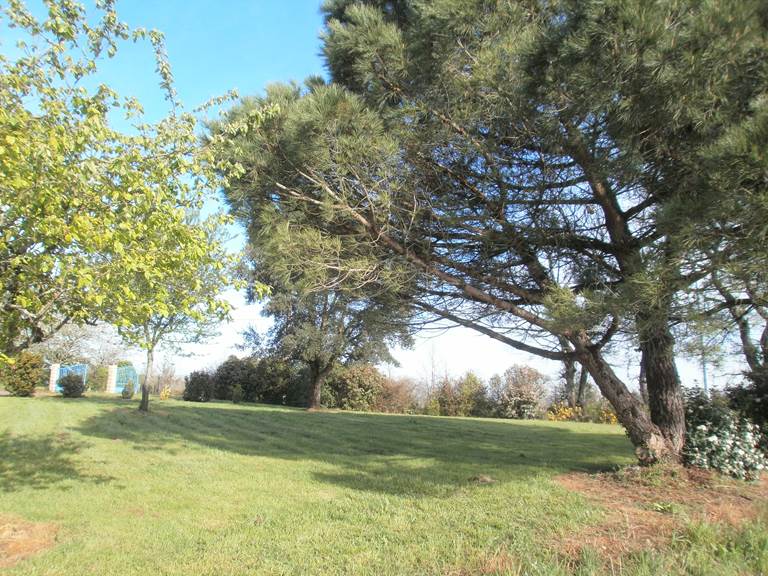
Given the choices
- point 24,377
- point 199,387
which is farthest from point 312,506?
point 199,387

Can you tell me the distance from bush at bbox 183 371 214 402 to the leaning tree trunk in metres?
22.4

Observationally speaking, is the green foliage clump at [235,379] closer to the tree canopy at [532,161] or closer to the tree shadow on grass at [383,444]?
the tree shadow on grass at [383,444]

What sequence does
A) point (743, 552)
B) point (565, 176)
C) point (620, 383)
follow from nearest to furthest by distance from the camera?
point (743, 552) < point (565, 176) < point (620, 383)

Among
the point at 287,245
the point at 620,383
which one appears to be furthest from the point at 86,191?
the point at 620,383

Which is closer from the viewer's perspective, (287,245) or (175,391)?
(287,245)

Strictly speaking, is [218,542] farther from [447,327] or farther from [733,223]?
[733,223]

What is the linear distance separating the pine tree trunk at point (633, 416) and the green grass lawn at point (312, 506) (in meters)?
1.26

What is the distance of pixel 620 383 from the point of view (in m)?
7.03

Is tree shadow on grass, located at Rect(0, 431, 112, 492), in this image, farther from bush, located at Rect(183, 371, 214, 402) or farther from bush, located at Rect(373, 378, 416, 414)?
bush, located at Rect(183, 371, 214, 402)

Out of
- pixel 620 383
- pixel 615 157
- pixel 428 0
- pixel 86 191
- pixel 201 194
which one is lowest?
pixel 620 383

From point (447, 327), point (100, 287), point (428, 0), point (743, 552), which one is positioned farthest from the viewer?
point (447, 327)

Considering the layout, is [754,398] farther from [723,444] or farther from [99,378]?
[99,378]

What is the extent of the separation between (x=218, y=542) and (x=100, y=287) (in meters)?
2.46

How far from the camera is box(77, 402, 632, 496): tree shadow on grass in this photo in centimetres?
733
